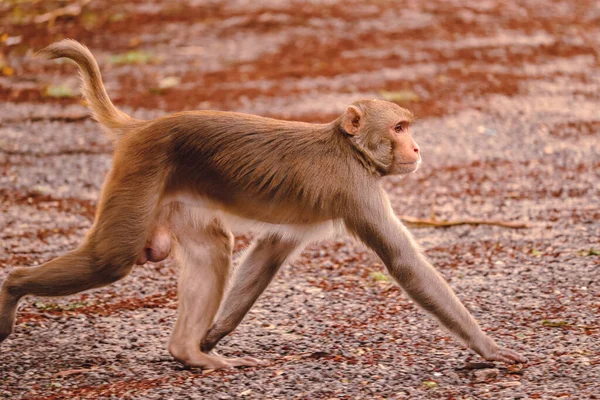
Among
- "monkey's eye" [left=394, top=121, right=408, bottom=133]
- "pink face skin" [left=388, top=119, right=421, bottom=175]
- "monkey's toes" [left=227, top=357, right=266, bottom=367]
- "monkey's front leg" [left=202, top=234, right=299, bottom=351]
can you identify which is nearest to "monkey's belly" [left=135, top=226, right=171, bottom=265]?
"monkey's front leg" [left=202, top=234, right=299, bottom=351]

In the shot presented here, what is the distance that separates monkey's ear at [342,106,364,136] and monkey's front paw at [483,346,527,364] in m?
1.35

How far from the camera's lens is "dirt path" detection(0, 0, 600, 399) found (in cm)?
520

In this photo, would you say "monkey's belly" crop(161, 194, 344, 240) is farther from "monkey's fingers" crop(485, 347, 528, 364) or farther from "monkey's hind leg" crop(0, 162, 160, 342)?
"monkey's fingers" crop(485, 347, 528, 364)

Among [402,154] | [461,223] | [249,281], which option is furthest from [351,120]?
[461,223]

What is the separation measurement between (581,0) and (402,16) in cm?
400

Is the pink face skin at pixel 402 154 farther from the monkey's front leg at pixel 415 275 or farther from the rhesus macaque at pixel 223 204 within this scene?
the monkey's front leg at pixel 415 275

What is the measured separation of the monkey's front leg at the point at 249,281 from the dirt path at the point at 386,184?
0.88ft

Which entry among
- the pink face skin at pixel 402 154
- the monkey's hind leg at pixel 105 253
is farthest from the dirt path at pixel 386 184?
the pink face skin at pixel 402 154

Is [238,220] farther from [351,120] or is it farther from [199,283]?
[351,120]

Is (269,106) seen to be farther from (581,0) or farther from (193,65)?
(581,0)

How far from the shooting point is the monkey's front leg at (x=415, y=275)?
5.03m

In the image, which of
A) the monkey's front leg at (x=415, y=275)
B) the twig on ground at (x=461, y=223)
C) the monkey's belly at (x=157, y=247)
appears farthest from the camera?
the twig on ground at (x=461, y=223)

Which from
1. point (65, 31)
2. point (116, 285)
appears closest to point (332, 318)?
point (116, 285)

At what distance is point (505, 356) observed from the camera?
511 cm
